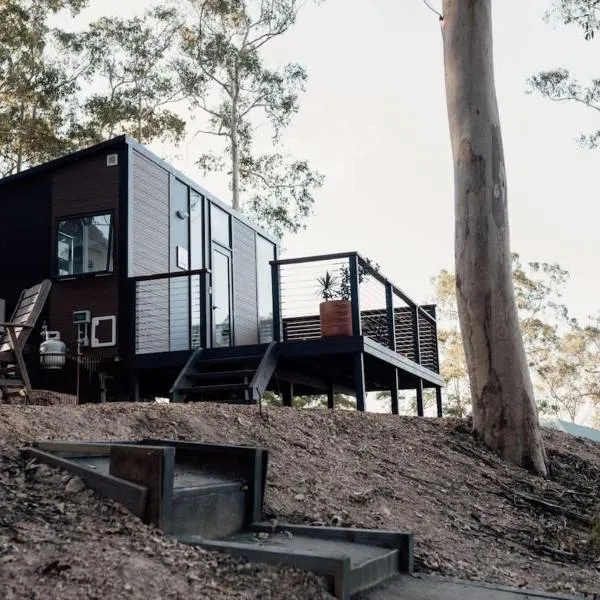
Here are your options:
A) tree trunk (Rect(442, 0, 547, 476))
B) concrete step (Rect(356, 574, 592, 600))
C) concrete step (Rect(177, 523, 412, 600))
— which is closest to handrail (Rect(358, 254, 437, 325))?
tree trunk (Rect(442, 0, 547, 476))

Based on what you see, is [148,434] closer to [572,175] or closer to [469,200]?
[469,200]

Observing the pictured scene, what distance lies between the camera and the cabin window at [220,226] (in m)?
11.9

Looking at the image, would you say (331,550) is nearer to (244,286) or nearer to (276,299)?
(276,299)

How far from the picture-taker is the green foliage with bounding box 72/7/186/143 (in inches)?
928

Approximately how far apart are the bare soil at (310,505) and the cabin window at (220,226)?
5607 mm

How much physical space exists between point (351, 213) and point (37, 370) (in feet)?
67.7

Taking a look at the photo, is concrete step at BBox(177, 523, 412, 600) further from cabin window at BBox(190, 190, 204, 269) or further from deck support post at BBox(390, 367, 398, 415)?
cabin window at BBox(190, 190, 204, 269)

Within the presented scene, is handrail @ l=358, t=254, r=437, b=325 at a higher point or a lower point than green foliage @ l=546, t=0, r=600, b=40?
lower

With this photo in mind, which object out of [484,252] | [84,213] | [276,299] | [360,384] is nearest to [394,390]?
[360,384]

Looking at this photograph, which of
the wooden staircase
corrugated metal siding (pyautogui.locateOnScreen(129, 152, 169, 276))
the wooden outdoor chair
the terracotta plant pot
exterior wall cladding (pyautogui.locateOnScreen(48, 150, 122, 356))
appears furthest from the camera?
corrugated metal siding (pyautogui.locateOnScreen(129, 152, 169, 276))

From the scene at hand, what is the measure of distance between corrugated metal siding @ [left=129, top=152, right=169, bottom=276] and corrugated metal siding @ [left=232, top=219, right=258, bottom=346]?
1976 millimetres

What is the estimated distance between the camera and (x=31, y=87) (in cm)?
2231

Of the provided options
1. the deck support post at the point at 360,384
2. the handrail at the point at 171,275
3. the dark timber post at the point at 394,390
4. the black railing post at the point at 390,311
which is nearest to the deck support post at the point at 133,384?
the handrail at the point at 171,275

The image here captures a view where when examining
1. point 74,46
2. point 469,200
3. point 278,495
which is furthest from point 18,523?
point 74,46
